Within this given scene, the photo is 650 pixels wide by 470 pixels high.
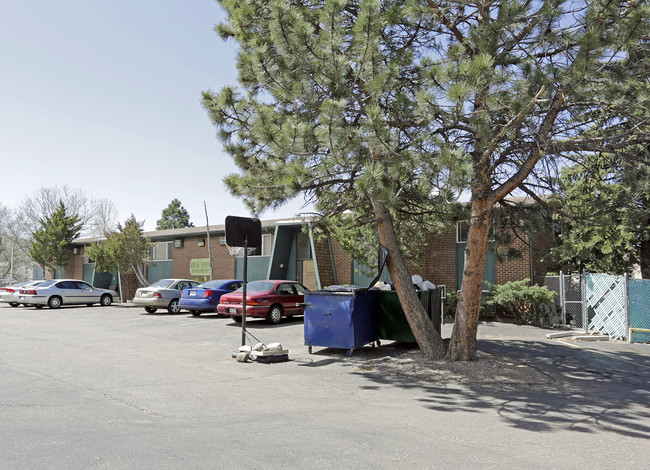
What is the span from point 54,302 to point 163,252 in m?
9.46

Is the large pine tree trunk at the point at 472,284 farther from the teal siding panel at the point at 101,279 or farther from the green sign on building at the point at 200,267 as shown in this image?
the teal siding panel at the point at 101,279

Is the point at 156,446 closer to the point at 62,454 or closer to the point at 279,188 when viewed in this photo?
the point at 62,454

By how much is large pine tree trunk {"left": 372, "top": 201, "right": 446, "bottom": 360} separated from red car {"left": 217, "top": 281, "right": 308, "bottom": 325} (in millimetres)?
5959

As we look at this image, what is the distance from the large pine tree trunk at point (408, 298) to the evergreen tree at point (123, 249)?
1964 centimetres

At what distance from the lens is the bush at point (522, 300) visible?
647 inches

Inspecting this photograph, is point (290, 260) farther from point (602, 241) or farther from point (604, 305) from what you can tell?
point (604, 305)

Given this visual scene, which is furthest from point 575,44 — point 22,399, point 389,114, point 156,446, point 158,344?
point 158,344

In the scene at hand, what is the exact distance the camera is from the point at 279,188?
9.05 m

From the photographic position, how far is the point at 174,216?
2837 inches

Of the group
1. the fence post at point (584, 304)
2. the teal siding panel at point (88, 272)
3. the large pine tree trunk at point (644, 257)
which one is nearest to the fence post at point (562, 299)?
the fence post at point (584, 304)

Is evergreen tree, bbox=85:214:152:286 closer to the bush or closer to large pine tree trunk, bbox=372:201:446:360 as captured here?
the bush

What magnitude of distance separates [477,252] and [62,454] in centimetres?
725

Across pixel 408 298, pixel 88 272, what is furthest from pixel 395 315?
pixel 88 272

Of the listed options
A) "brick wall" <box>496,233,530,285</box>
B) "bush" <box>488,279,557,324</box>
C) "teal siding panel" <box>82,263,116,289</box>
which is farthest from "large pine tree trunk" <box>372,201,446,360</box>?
"teal siding panel" <box>82,263,116,289</box>
